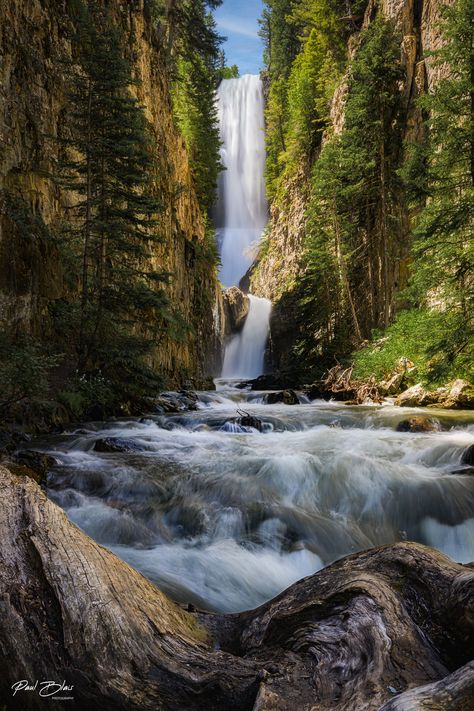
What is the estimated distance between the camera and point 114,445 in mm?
8367

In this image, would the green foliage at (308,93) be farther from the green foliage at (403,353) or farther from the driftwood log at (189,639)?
the driftwood log at (189,639)

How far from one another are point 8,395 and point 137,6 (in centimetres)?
1795

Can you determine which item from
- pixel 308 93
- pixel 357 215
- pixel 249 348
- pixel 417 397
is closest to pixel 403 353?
pixel 417 397

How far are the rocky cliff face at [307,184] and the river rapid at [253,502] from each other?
14.5 meters

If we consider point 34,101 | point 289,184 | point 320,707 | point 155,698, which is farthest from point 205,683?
point 289,184

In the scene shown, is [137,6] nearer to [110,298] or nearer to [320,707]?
[110,298]

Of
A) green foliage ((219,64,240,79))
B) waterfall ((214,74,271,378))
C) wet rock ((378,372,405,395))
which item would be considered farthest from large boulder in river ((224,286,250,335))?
green foliage ((219,64,240,79))

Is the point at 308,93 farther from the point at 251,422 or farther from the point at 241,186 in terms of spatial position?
the point at 251,422

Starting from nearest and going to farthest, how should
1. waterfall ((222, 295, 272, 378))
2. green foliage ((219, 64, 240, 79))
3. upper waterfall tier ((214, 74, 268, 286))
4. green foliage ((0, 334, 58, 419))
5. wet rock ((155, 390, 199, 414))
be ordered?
green foliage ((0, 334, 58, 419)) < wet rock ((155, 390, 199, 414)) < waterfall ((222, 295, 272, 378)) < upper waterfall tier ((214, 74, 268, 286)) < green foliage ((219, 64, 240, 79))

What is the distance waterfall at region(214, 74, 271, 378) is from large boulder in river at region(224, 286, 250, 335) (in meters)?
0.54

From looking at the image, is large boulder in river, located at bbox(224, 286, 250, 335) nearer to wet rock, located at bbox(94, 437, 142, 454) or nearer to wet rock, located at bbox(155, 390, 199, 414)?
wet rock, located at bbox(155, 390, 199, 414)

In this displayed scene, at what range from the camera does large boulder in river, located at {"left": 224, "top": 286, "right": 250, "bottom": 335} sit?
32.6m

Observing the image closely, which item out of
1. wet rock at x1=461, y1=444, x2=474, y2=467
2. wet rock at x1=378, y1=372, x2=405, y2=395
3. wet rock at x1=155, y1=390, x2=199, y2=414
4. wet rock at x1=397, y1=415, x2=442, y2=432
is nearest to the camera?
wet rock at x1=461, y1=444, x2=474, y2=467

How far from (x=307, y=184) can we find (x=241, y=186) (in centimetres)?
1604
